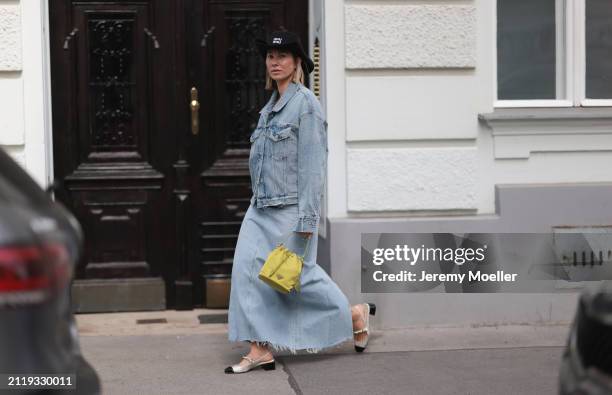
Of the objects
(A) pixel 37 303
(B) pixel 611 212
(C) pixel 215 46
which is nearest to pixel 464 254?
(B) pixel 611 212

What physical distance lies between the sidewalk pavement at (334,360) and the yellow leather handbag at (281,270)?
542 millimetres

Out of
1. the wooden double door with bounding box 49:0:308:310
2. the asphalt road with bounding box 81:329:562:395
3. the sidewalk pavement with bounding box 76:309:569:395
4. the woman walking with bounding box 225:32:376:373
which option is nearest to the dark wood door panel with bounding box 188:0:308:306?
the wooden double door with bounding box 49:0:308:310

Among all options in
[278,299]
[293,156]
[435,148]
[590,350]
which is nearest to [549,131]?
[435,148]

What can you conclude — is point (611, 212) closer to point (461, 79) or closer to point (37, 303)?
point (461, 79)

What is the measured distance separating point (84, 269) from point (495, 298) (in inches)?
115

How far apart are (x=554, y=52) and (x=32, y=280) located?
18.8ft

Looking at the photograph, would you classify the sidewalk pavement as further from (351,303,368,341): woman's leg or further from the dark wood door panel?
the dark wood door panel

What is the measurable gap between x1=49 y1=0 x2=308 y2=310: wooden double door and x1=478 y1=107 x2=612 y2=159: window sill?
→ 1.67 meters

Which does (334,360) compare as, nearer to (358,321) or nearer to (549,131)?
(358,321)

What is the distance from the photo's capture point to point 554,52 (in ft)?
26.1

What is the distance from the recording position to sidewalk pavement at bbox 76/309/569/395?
19.8 ft

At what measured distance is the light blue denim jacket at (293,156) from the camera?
6.20 meters

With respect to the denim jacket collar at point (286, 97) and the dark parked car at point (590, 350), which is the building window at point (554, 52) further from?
the dark parked car at point (590, 350)

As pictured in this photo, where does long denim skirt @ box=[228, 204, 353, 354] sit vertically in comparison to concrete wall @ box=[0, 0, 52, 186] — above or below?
below
